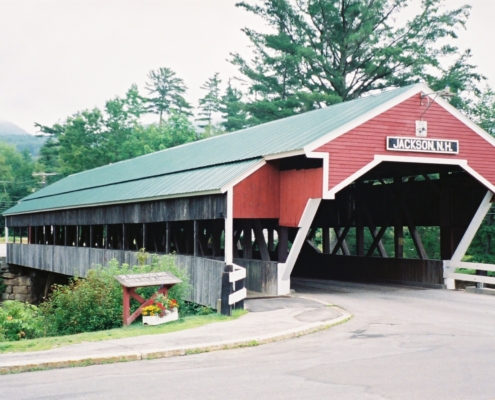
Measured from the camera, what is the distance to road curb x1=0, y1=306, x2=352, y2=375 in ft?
32.4

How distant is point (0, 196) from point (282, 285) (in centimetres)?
7768

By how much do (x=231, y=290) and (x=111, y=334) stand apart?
11.6ft

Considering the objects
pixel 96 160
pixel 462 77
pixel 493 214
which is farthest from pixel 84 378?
pixel 96 160

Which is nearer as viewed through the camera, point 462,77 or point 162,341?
point 162,341

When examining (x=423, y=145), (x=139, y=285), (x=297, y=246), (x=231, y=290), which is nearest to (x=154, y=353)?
(x=139, y=285)

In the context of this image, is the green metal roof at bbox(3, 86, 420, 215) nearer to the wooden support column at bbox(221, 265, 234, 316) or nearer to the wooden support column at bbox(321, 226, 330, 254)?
the wooden support column at bbox(221, 265, 234, 316)

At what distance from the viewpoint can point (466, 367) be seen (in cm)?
943

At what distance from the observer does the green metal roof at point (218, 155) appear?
2047 cm

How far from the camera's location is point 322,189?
62.1ft

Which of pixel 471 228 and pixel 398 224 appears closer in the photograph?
pixel 471 228

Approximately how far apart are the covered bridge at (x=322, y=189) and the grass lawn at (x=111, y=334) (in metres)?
3.04

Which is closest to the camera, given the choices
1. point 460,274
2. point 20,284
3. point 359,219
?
point 460,274

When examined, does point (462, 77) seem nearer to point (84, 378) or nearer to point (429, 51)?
point (429, 51)

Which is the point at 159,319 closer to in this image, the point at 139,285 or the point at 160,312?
the point at 160,312
